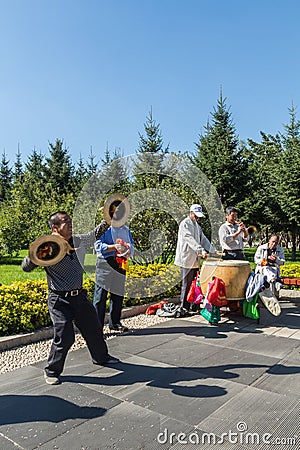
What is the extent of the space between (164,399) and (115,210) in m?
2.17

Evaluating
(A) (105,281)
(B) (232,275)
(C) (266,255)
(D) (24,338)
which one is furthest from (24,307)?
(C) (266,255)

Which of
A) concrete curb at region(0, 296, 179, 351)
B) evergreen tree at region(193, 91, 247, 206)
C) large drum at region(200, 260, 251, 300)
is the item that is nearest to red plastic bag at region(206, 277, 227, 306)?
large drum at region(200, 260, 251, 300)

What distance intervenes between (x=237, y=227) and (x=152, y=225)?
11.8 feet

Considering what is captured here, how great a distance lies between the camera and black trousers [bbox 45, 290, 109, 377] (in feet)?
10.7

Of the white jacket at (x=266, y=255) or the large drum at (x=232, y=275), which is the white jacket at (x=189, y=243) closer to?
the large drum at (x=232, y=275)

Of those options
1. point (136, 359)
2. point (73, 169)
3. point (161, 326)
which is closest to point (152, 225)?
point (161, 326)

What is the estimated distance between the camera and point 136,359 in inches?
153

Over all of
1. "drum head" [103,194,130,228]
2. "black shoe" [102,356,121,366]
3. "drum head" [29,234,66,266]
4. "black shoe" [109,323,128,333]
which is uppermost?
"drum head" [103,194,130,228]

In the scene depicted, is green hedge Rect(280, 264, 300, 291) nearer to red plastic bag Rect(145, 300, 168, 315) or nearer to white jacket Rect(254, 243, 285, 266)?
white jacket Rect(254, 243, 285, 266)

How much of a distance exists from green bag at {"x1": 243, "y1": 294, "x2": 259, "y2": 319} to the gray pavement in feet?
2.23

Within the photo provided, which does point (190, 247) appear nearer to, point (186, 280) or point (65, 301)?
point (186, 280)

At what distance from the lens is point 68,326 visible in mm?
3293

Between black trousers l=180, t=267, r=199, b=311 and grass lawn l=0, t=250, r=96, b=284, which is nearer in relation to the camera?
grass lawn l=0, t=250, r=96, b=284

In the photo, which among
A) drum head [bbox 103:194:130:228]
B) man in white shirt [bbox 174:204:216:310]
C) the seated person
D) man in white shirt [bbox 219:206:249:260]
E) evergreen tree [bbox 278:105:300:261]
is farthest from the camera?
evergreen tree [bbox 278:105:300:261]
